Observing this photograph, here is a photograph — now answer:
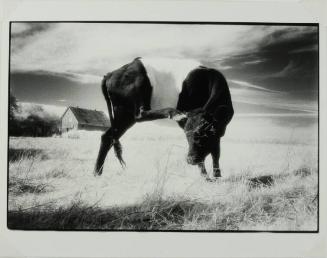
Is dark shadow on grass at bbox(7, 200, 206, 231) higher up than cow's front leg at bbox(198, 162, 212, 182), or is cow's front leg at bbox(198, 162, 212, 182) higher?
cow's front leg at bbox(198, 162, 212, 182)

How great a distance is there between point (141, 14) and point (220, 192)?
1.29m

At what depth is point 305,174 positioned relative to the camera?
268 centimetres

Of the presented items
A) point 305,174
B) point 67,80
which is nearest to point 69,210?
point 67,80

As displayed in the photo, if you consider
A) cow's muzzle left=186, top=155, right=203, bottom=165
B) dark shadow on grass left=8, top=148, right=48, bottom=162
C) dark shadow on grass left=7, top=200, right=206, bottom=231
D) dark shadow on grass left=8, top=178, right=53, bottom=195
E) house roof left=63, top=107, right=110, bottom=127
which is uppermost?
house roof left=63, top=107, right=110, bottom=127

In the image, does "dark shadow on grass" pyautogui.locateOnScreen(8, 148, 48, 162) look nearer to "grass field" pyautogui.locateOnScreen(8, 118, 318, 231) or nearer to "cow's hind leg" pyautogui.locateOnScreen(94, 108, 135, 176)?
"grass field" pyautogui.locateOnScreen(8, 118, 318, 231)

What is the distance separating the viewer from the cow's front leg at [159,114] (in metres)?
2.70

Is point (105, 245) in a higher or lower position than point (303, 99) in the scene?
lower

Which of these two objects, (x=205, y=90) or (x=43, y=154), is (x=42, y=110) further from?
(x=205, y=90)

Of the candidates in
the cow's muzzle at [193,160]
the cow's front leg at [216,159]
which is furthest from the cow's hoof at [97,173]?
the cow's front leg at [216,159]

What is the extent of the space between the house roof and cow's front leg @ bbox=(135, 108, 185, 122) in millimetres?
224

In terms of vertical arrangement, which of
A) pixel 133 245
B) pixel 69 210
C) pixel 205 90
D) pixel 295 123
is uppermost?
pixel 205 90

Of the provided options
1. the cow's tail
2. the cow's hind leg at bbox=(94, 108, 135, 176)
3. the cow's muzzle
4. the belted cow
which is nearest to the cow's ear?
the belted cow

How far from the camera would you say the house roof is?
2699 mm

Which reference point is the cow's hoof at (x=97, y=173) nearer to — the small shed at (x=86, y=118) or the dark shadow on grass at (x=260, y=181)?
the small shed at (x=86, y=118)
